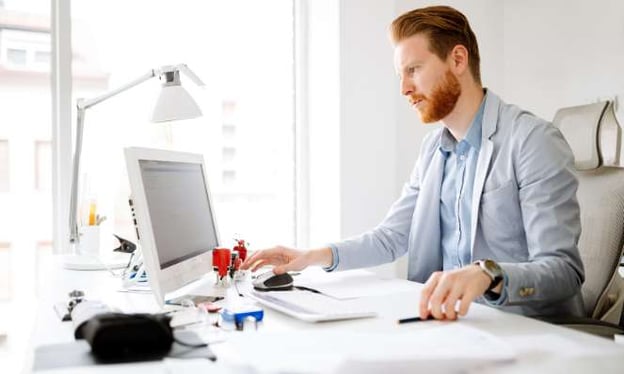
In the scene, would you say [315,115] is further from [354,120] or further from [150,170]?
[150,170]

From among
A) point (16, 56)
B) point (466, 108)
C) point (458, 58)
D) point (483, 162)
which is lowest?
point (483, 162)

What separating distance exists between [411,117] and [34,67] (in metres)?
1.66

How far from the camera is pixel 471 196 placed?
1475 mm

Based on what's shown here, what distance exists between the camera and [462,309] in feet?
3.20

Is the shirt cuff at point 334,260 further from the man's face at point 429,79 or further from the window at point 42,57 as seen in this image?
the window at point 42,57

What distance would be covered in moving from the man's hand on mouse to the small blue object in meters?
0.43

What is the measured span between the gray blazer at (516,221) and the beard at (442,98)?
0.09 meters

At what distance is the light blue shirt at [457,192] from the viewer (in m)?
1.50

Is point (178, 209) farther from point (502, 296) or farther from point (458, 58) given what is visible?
point (458, 58)

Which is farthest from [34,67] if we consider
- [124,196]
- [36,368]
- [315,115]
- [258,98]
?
[36,368]

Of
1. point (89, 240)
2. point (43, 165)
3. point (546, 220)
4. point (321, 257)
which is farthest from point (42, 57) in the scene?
point (546, 220)

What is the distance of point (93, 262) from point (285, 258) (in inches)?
25.3

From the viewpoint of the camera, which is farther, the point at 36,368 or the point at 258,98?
the point at 258,98

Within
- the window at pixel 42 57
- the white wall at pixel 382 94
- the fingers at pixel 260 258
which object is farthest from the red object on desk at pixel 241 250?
the window at pixel 42 57
